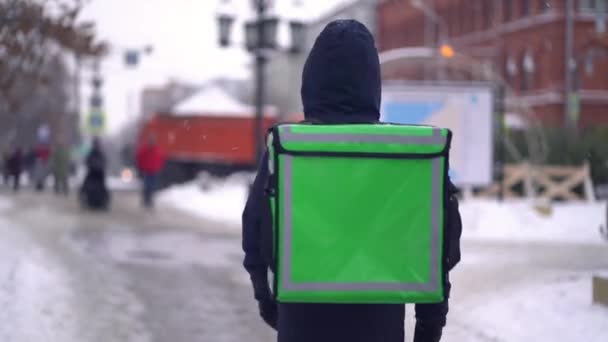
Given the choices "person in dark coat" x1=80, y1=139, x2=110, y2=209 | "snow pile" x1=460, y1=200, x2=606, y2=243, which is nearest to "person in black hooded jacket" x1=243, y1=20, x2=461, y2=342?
"snow pile" x1=460, y1=200, x2=606, y2=243

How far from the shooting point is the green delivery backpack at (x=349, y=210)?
3219 millimetres

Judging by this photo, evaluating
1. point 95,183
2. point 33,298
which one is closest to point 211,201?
point 95,183

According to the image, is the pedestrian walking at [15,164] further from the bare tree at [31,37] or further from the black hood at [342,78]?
the black hood at [342,78]

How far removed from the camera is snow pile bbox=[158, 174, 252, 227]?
942 inches

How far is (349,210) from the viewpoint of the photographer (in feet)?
10.6

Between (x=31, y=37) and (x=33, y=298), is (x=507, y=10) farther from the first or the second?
(x=33, y=298)

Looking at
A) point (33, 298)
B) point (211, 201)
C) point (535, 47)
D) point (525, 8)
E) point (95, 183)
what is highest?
point (525, 8)

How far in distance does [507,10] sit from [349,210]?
5292 centimetres

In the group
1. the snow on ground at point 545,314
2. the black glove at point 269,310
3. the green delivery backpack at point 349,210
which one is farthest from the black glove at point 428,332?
the snow on ground at point 545,314

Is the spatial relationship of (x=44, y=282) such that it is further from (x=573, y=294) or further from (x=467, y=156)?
(x=467, y=156)

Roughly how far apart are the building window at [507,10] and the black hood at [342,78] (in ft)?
170

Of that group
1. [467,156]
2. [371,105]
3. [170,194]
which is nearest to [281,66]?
[170,194]

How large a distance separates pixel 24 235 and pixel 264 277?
1330 cm

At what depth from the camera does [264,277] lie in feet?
11.2
